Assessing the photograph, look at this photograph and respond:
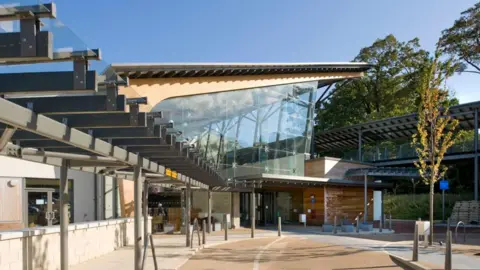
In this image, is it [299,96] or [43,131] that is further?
[299,96]

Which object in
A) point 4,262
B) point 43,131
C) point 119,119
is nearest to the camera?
point 43,131

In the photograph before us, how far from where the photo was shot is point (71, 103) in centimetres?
561

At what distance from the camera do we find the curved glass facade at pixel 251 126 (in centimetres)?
2859

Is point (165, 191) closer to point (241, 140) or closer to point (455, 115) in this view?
point (241, 140)

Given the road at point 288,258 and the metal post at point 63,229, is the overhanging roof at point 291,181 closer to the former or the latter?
the road at point 288,258

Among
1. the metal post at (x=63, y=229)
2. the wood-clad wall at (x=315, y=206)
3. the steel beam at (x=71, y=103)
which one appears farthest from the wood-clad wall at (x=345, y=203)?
the steel beam at (x=71, y=103)

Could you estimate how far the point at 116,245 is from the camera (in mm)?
16062

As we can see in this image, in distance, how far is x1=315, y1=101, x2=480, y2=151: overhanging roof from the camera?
3666cm

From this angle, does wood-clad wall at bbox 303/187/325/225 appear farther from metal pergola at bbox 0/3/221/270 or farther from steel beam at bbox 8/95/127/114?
steel beam at bbox 8/95/127/114

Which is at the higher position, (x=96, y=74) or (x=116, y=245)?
(x=96, y=74)

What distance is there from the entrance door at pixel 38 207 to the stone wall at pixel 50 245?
9.60 ft

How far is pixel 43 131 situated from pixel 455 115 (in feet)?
119

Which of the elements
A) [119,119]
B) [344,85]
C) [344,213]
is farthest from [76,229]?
[344,85]

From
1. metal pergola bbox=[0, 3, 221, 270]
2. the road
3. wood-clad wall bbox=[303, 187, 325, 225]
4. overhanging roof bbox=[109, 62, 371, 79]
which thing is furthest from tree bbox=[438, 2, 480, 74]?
metal pergola bbox=[0, 3, 221, 270]
